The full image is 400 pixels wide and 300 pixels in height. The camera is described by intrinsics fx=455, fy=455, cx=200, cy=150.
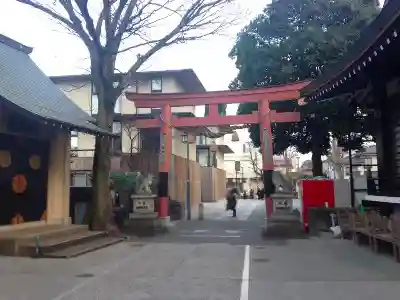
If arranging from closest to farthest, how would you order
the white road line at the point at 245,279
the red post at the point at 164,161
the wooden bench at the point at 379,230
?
the white road line at the point at 245,279 < the wooden bench at the point at 379,230 < the red post at the point at 164,161

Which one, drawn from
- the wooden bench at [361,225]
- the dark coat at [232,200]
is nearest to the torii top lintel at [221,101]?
the wooden bench at [361,225]

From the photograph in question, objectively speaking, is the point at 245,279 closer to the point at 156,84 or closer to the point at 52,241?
the point at 52,241

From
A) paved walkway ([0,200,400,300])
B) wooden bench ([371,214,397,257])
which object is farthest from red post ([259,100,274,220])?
wooden bench ([371,214,397,257])

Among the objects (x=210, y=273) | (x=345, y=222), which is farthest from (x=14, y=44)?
(x=345, y=222)

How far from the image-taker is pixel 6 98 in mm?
10820

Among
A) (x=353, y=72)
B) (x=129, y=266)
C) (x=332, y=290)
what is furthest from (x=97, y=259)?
(x=353, y=72)

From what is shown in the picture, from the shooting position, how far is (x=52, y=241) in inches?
449

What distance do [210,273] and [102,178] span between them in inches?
289

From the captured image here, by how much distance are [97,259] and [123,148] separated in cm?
1680

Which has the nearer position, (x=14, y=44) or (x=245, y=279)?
(x=245, y=279)

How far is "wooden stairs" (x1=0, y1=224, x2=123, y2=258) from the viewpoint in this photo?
34.9 ft

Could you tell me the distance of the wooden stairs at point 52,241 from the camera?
1063 cm

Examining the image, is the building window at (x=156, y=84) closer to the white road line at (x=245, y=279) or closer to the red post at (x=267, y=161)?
the red post at (x=267, y=161)

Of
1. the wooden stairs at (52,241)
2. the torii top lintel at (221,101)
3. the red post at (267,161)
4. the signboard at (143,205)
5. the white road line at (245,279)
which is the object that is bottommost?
the white road line at (245,279)
